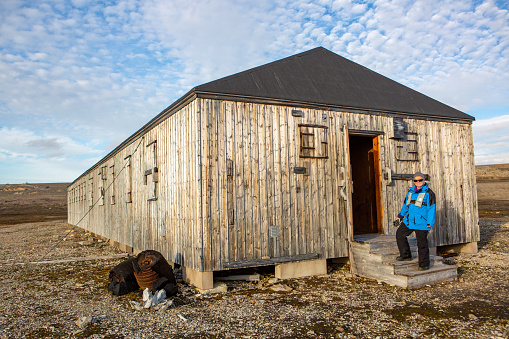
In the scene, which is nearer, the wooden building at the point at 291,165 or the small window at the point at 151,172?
the wooden building at the point at 291,165

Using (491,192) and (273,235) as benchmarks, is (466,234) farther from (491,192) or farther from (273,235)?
(491,192)

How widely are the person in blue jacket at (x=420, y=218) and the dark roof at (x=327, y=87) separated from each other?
2.74 meters

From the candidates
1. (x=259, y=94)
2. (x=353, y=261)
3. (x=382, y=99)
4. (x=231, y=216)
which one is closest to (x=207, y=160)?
(x=231, y=216)

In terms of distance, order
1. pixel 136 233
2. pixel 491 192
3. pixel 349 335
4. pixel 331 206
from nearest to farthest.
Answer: pixel 349 335, pixel 331 206, pixel 136 233, pixel 491 192

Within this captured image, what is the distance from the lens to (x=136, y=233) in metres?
11.8

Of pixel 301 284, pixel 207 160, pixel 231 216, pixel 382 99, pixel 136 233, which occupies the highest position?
pixel 382 99

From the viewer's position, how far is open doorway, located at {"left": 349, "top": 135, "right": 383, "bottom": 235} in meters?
10.8

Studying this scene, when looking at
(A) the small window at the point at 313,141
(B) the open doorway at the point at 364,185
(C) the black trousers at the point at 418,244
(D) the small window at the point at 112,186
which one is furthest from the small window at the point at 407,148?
(D) the small window at the point at 112,186

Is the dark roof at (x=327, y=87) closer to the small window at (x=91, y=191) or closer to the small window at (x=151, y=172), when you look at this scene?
the small window at (x=151, y=172)

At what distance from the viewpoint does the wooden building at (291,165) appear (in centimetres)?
746

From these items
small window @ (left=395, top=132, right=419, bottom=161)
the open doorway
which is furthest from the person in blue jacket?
the open doorway

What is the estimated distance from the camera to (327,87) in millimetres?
9258

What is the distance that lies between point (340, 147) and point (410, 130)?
2389 mm

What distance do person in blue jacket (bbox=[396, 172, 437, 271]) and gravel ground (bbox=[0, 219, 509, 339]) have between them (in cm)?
68
